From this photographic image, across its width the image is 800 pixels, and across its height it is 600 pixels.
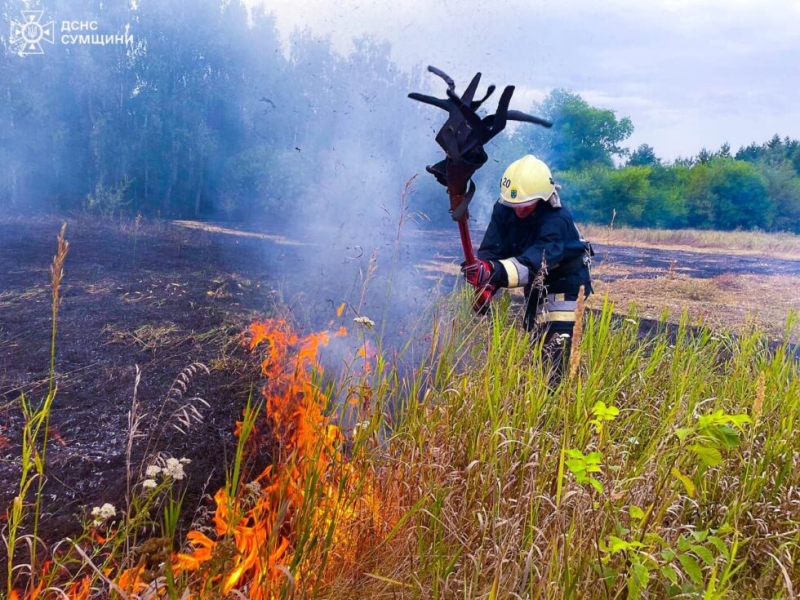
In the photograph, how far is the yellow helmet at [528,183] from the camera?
3.45 metres

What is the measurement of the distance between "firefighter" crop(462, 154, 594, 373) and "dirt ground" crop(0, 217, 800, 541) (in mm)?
587

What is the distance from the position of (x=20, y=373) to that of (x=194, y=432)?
0.82 meters

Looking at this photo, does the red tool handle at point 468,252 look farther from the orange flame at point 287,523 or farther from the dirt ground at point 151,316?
the dirt ground at point 151,316

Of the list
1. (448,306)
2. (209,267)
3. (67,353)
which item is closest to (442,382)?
(448,306)

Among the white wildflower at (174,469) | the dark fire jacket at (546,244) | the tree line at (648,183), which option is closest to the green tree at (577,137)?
the tree line at (648,183)

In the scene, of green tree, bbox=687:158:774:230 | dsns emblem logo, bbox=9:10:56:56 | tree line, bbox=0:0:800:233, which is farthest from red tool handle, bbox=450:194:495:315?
dsns emblem logo, bbox=9:10:56:56

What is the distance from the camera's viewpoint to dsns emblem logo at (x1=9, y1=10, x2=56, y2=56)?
751cm

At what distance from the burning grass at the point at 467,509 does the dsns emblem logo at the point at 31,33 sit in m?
7.57

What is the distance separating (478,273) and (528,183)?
2.62ft

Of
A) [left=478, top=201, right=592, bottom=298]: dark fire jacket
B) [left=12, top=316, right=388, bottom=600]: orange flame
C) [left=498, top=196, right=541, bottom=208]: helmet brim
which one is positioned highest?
[left=498, top=196, right=541, bottom=208]: helmet brim

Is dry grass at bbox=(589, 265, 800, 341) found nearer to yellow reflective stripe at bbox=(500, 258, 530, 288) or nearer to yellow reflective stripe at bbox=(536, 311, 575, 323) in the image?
yellow reflective stripe at bbox=(536, 311, 575, 323)

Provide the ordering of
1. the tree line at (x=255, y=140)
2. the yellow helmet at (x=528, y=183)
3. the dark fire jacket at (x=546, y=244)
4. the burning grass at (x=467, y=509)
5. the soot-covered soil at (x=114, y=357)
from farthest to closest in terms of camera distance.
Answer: the tree line at (x=255, y=140), the yellow helmet at (x=528, y=183), the dark fire jacket at (x=546, y=244), the soot-covered soil at (x=114, y=357), the burning grass at (x=467, y=509)

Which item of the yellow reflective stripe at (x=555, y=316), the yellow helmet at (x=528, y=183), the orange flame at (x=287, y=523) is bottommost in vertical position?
the orange flame at (x=287, y=523)

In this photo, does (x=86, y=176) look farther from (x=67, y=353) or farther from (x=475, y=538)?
(x=475, y=538)
